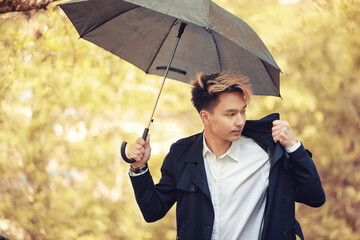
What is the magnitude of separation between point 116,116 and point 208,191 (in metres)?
2.14

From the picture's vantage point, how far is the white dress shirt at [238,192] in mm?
2234

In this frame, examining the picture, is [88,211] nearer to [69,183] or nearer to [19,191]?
[69,183]

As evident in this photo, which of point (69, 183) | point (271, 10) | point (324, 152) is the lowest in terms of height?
point (69, 183)

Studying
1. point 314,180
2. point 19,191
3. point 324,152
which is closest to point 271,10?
point 324,152

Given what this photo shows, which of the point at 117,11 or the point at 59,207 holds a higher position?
the point at 117,11

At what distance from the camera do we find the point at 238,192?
2.26 metres

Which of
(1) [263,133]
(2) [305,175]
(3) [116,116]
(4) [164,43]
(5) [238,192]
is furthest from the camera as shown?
(3) [116,116]

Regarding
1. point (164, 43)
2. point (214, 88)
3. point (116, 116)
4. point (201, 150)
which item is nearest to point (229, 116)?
point (214, 88)

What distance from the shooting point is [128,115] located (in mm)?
4191

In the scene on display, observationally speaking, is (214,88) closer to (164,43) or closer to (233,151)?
(233,151)

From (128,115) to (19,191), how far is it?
54.7 inches

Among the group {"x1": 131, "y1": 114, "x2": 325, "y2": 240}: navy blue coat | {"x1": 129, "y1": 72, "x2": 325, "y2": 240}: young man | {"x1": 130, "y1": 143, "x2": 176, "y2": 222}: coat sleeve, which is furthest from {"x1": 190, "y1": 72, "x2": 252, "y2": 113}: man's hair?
{"x1": 130, "y1": 143, "x2": 176, "y2": 222}: coat sleeve

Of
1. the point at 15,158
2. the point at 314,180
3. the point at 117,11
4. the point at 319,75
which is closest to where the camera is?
the point at 314,180

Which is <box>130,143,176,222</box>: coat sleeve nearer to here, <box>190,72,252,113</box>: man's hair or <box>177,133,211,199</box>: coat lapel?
<box>177,133,211,199</box>: coat lapel
